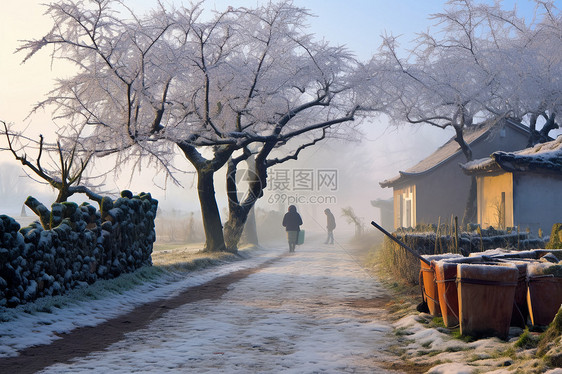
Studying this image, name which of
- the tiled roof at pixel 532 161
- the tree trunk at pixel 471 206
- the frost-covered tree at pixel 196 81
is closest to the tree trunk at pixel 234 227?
the frost-covered tree at pixel 196 81

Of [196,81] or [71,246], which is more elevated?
[196,81]

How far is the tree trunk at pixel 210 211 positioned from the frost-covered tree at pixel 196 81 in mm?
37

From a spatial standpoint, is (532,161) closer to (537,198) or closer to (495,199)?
(537,198)

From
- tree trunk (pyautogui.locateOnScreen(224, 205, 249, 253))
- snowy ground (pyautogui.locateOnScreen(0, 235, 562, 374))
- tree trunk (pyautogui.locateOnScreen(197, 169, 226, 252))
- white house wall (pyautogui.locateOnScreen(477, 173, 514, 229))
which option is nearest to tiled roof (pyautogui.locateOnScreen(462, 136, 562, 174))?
white house wall (pyautogui.locateOnScreen(477, 173, 514, 229))

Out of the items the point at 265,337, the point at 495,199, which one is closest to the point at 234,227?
the point at 495,199

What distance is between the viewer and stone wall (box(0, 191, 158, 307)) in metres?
7.92

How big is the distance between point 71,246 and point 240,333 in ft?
13.3

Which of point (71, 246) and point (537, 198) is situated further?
point (537, 198)

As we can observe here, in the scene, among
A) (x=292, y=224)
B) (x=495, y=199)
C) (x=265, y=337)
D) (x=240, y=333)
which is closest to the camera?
(x=265, y=337)

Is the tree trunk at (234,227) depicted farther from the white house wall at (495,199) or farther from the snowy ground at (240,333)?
the snowy ground at (240,333)

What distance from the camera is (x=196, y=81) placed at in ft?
61.1

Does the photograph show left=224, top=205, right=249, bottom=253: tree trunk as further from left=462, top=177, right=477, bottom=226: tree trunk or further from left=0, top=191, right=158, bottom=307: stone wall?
left=462, top=177, right=477, bottom=226: tree trunk

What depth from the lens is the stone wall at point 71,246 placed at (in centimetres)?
792

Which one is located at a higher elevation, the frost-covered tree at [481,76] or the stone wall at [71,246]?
the frost-covered tree at [481,76]
